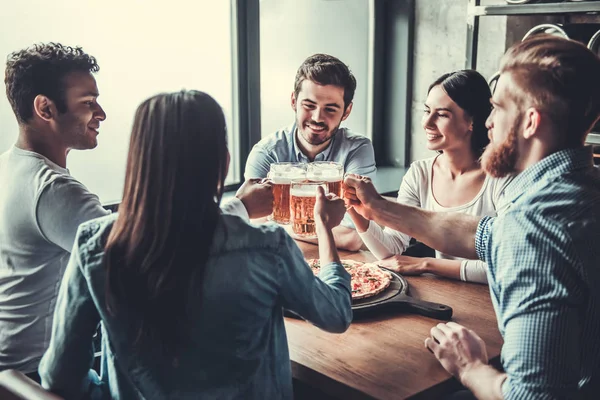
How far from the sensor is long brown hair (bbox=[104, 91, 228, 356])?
1.25 m

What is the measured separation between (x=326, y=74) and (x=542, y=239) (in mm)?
1583

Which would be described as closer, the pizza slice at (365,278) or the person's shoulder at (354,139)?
the pizza slice at (365,278)

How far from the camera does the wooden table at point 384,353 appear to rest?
1387mm

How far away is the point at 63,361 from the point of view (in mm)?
1340

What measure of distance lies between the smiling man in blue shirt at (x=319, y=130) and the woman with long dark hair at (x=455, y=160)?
0.98 ft

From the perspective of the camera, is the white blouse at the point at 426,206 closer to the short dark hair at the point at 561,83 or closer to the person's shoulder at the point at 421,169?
the person's shoulder at the point at 421,169

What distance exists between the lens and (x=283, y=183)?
6.49 ft

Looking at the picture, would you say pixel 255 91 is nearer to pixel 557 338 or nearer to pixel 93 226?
pixel 93 226

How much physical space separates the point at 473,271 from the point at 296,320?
1.99ft

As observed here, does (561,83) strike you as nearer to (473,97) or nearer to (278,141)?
(473,97)

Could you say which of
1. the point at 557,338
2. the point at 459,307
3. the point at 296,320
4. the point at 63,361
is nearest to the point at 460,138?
the point at 459,307

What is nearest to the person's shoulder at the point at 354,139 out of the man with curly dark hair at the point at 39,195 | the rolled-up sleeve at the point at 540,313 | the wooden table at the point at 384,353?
the wooden table at the point at 384,353

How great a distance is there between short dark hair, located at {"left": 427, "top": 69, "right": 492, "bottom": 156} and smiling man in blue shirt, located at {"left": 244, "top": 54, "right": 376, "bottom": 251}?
46 centimetres

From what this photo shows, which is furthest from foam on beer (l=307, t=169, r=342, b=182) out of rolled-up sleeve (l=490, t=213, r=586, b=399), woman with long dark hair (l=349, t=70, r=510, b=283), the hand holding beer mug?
rolled-up sleeve (l=490, t=213, r=586, b=399)
